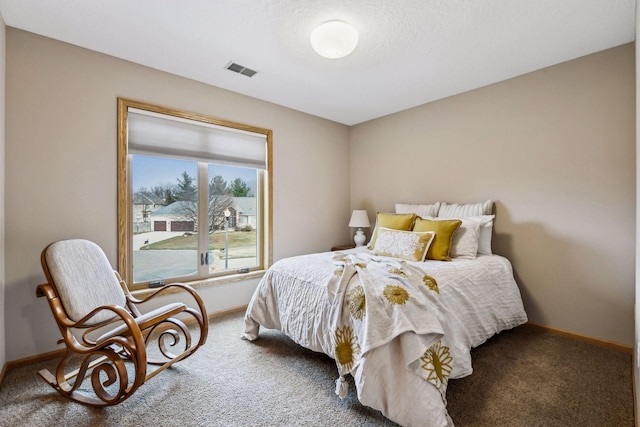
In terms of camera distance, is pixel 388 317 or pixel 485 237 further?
pixel 485 237

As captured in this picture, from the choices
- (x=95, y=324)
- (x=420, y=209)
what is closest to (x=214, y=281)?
(x=95, y=324)

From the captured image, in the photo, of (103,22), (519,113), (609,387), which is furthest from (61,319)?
(519,113)

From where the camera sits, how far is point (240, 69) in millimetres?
2883

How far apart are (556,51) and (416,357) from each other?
111 inches

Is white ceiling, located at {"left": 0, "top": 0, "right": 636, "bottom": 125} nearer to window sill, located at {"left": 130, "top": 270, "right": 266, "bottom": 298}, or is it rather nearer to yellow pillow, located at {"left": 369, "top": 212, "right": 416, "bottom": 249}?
yellow pillow, located at {"left": 369, "top": 212, "right": 416, "bottom": 249}

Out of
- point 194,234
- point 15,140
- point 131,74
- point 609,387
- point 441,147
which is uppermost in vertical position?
point 131,74

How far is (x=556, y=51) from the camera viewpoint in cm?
255

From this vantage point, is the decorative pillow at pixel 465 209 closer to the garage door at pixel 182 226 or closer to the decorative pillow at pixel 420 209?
the decorative pillow at pixel 420 209

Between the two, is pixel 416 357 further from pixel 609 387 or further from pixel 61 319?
pixel 61 319

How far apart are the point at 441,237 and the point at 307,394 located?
1.79 metres

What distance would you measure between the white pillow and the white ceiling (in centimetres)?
153

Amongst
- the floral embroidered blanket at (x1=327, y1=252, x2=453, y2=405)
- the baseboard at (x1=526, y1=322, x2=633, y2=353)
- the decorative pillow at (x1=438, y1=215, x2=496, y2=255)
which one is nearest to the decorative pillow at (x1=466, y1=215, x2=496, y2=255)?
the decorative pillow at (x1=438, y1=215, x2=496, y2=255)

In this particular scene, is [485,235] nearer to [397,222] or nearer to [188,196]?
[397,222]

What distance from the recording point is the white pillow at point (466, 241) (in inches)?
110
